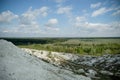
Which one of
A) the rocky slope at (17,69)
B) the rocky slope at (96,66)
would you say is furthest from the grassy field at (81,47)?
the rocky slope at (17,69)

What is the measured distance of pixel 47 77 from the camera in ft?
29.1

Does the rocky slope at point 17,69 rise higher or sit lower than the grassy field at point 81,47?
higher

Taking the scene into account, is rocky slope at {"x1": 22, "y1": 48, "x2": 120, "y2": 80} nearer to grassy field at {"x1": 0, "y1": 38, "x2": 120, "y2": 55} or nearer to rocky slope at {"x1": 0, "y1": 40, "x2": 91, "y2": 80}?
rocky slope at {"x1": 0, "y1": 40, "x2": 91, "y2": 80}

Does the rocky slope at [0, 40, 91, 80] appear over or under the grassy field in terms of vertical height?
over

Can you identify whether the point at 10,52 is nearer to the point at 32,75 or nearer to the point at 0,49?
the point at 0,49

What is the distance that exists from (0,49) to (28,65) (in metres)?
2.51

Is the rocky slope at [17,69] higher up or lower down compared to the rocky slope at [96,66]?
higher up

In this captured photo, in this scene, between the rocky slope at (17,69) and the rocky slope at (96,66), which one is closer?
the rocky slope at (17,69)

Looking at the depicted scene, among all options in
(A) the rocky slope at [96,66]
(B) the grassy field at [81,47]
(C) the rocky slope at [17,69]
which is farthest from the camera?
(B) the grassy field at [81,47]

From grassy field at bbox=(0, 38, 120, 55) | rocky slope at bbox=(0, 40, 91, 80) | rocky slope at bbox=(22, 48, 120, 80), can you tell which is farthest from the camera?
grassy field at bbox=(0, 38, 120, 55)

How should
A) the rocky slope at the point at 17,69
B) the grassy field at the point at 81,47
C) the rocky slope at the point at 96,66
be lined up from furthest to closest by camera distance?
1. the grassy field at the point at 81,47
2. the rocky slope at the point at 96,66
3. the rocky slope at the point at 17,69

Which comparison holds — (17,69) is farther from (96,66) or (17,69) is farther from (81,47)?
(81,47)

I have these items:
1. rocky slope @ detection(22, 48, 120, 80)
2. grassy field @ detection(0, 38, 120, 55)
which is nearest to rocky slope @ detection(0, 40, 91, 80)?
rocky slope @ detection(22, 48, 120, 80)

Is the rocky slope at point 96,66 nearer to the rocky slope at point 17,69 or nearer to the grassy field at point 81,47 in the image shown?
the rocky slope at point 17,69
